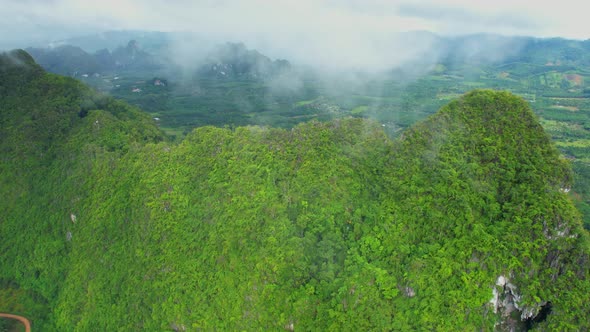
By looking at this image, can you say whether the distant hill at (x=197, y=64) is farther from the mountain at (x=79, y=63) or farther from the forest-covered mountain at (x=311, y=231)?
the forest-covered mountain at (x=311, y=231)

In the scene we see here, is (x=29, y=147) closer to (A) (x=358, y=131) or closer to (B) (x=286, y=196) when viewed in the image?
(B) (x=286, y=196)

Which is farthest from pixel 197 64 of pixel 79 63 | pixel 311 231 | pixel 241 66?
pixel 311 231

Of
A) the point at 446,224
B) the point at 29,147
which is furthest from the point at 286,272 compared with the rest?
the point at 29,147

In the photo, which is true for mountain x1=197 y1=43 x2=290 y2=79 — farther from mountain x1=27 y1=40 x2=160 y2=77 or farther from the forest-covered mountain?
the forest-covered mountain

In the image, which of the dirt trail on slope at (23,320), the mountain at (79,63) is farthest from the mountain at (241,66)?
the dirt trail on slope at (23,320)

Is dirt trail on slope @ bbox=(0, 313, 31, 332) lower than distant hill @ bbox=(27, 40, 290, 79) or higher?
lower

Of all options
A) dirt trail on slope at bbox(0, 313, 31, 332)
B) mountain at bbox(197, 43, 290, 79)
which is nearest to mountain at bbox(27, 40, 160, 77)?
mountain at bbox(197, 43, 290, 79)

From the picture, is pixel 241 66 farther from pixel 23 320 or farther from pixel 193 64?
pixel 23 320

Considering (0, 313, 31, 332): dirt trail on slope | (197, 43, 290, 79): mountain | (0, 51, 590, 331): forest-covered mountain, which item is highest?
(197, 43, 290, 79): mountain
